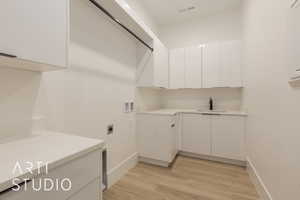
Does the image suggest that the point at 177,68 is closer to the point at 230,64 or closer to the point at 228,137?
the point at 230,64

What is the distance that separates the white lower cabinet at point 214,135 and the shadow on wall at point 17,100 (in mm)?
2209

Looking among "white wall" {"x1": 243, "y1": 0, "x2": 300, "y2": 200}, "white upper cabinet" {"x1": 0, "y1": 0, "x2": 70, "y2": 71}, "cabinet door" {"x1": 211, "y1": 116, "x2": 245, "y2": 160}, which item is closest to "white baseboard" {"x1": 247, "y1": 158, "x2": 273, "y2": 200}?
"white wall" {"x1": 243, "y1": 0, "x2": 300, "y2": 200}

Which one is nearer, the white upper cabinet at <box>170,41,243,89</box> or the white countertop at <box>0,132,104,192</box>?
the white countertop at <box>0,132,104,192</box>

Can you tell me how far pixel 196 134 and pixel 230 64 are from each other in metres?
1.36

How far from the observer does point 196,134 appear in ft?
8.42

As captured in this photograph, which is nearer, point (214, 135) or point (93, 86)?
point (93, 86)

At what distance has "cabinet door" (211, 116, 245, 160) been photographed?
2277 mm

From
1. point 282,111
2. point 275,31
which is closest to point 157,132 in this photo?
point 282,111

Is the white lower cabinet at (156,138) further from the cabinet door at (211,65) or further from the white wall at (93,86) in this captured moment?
the cabinet door at (211,65)

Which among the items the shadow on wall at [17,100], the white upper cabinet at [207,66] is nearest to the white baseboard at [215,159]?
the white upper cabinet at [207,66]

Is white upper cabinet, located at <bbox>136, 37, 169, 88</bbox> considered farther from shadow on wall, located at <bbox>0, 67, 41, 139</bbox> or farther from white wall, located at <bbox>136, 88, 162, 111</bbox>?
shadow on wall, located at <bbox>0, 67, 41, 139</bbox>

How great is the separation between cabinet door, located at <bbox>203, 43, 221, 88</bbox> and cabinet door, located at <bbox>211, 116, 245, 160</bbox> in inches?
26.3

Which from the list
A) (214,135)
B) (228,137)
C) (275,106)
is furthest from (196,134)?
(275,106)

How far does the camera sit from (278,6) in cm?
114
